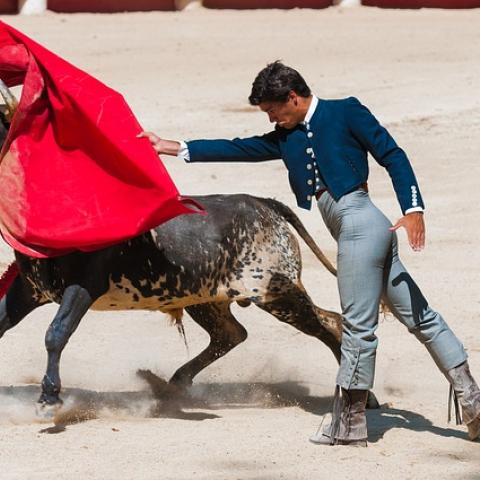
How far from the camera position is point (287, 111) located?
6359 mm

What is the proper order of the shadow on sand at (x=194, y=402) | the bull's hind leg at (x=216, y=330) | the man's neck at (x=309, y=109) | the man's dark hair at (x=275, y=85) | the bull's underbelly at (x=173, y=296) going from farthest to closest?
1. the bull's hind leg at (x=216, y=330)
2. the bull's underbelly at (x=173, y=296)
3. the shadow on sand at (x=194, y=402)
4. the man's neck at (x=309, y=109)
5. the man's dark hair at (x=275, y=85)

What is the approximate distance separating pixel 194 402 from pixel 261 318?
5.86 feet

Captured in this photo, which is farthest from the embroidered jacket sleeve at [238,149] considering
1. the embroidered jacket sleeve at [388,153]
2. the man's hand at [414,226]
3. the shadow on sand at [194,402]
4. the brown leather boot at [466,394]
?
the shadow on sand at [194,402]

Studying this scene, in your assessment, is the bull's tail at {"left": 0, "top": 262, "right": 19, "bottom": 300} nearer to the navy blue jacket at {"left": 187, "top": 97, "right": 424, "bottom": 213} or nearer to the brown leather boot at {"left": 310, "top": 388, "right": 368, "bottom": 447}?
the navy blue jacket at {"left": 187, "top": 97, "right": 424, "bottom": 213}

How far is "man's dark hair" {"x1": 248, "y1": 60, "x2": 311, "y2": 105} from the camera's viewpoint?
247 inches

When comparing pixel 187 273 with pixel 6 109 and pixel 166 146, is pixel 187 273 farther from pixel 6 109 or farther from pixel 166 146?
pixel 6 109

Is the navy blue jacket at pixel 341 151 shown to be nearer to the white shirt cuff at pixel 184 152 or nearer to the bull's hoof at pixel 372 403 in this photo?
the white shirt cuff at pixel 184 152

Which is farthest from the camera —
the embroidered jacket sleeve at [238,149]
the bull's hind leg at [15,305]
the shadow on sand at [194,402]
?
the bull's hind leg at [15,305]

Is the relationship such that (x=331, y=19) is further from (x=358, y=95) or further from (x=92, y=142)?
(x=92, y=142)

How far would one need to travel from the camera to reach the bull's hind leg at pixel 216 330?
7.92m

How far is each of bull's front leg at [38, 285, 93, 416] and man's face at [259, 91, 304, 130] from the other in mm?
1295

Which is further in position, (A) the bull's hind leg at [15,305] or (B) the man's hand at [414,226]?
(A) the bull's hind leg at [15,305]

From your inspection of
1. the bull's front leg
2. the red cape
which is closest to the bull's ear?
the red cape

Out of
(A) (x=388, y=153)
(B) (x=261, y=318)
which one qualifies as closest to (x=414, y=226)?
(A) (x=388, y=153)
